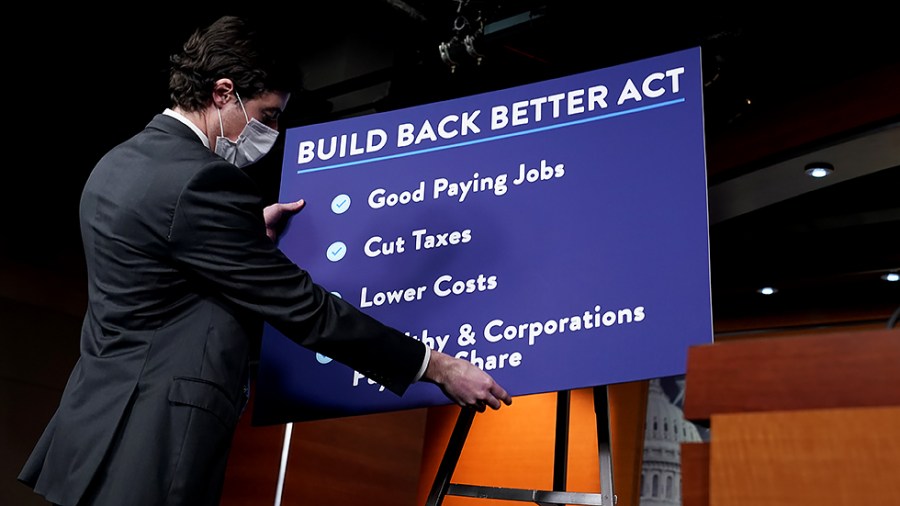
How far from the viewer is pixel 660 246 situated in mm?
1651

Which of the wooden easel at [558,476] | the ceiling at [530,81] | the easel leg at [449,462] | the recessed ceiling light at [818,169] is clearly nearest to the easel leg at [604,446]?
the wooden easel at [558,476]

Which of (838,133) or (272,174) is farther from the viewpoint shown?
(272,174)

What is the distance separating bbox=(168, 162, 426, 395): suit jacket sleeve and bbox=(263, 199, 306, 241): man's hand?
45 centimetres

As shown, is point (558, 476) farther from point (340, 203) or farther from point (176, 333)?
point (176, 333)

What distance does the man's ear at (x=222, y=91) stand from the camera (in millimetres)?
1818

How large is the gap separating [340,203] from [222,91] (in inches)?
15.5

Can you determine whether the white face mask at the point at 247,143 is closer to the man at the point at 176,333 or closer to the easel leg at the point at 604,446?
the man at the point at 176,333

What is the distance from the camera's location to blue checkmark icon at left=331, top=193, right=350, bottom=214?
6.79 feet

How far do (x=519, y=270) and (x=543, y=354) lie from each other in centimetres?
19

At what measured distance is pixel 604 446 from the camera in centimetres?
180

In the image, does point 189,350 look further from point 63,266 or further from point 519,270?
point 63,266

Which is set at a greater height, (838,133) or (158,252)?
(838,133)

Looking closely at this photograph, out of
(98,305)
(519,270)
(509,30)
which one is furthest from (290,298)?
(509,30)

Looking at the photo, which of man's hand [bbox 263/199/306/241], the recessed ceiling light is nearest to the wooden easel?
man's hand [bbox 263/199/306/241]
